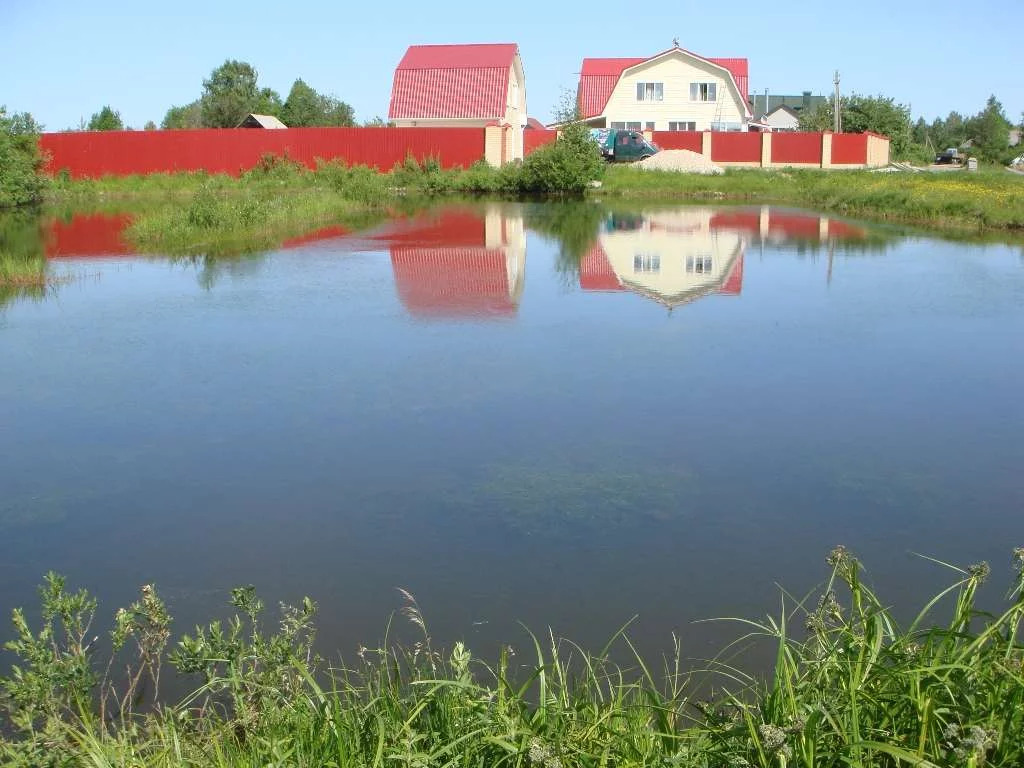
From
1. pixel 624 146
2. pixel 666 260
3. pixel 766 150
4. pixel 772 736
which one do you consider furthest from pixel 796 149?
pixel 772 736

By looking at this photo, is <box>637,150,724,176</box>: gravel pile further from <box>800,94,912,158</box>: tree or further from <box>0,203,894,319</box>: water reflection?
<box>800,94,912,158</box>: tree

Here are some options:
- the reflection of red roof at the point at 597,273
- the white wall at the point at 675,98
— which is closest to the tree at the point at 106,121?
the white wall at the point at 675,98

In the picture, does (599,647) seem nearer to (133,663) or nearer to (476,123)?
(133,663)

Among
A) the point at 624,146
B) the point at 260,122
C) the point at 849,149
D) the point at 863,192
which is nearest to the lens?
the point at 863,192

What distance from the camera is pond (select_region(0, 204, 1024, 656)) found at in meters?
4.31

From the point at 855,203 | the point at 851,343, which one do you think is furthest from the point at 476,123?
the point at 851,343

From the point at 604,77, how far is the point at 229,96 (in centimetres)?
1765

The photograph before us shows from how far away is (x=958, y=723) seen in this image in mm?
2518

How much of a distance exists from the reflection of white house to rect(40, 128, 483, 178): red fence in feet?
36.1

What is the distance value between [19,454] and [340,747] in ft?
13.1

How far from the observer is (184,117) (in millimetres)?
56188

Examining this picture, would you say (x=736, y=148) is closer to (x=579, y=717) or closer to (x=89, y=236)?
(x=89, y=236)

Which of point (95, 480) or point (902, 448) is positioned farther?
point (902, 448)

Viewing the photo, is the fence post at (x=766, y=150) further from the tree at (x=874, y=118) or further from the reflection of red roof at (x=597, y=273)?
the reflection of red roof at (x=597, y=273)
